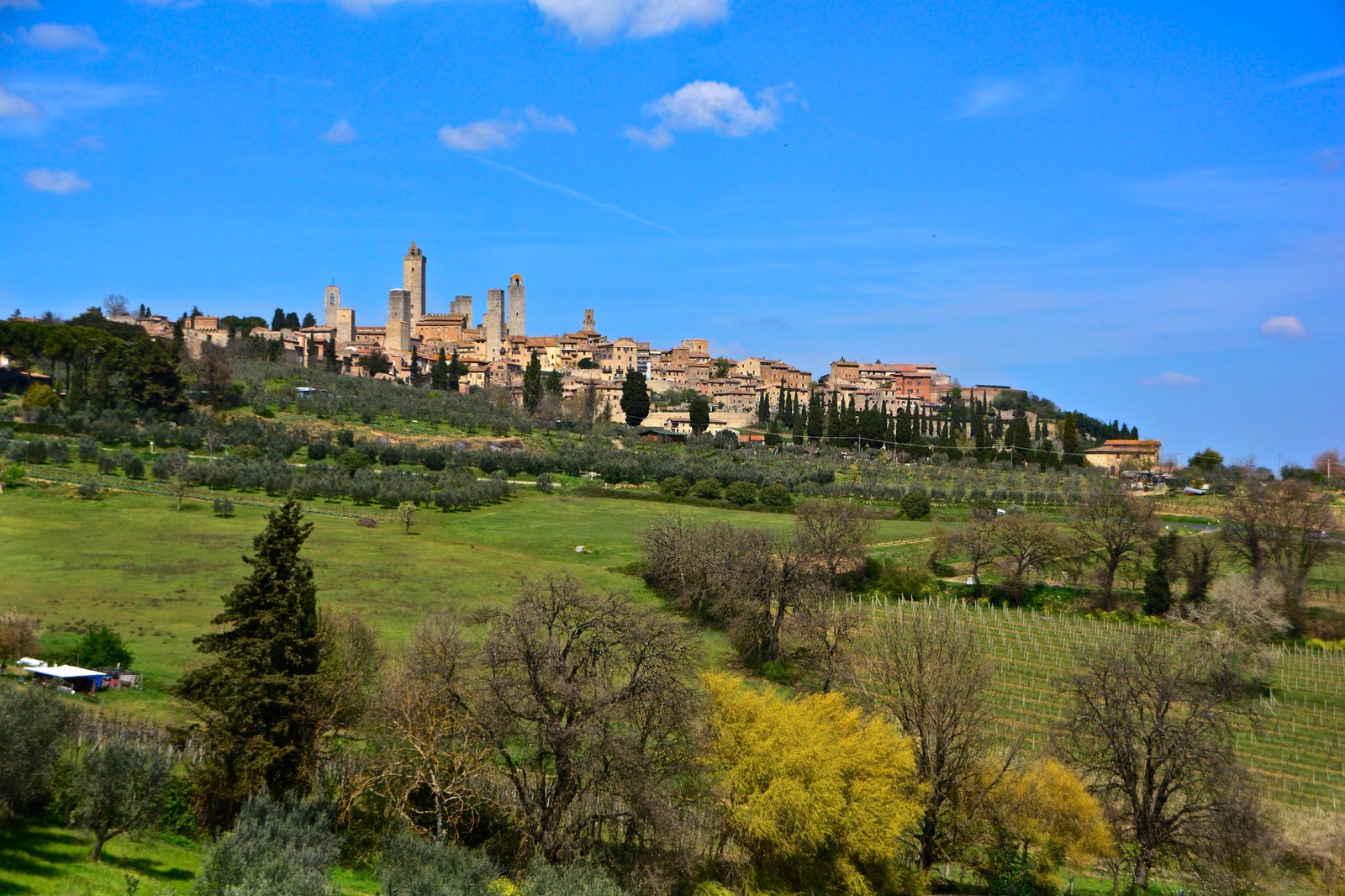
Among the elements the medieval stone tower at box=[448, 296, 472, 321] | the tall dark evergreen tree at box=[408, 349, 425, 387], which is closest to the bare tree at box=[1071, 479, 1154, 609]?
the tall dark evergreen tree at box=[408, 349, 425, 387]

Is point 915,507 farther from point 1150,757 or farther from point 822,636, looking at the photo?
point 1150,757

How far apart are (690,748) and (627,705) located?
4.31 ft

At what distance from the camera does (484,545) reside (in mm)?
41344

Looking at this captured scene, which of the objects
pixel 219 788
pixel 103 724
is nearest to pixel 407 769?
pixel 219 788

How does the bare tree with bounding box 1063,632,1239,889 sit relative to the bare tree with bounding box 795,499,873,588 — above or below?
below

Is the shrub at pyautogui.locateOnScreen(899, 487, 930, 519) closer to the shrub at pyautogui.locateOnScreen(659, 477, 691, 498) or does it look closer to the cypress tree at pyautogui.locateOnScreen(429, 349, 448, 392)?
the shrub at pyautogui.locateOnScreen(659, 477, 691, 498)

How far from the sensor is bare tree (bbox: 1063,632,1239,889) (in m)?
18.6

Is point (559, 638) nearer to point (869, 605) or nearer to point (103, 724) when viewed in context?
point (103, 724)

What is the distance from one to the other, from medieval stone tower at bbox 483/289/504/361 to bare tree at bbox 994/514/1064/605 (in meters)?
110

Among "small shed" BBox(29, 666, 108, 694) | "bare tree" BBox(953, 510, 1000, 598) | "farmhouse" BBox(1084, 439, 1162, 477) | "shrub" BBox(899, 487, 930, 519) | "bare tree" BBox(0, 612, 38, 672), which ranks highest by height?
"farmhouse" BBox(1084, 439, 1162, 477)

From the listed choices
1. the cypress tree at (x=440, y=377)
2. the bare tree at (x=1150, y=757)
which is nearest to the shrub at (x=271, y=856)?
the bare tree at (x=1150, y=757)

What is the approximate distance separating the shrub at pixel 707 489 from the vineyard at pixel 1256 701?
20.9m

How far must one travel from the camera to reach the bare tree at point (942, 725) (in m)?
18.7

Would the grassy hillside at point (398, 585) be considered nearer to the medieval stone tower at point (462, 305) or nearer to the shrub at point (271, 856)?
the shrub at point (271, 856)
